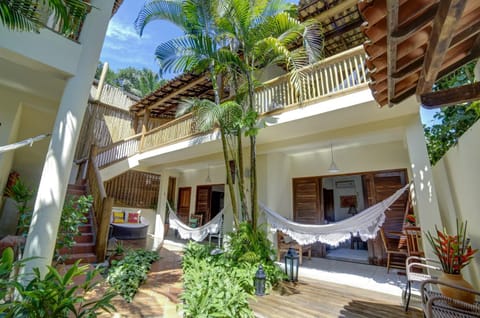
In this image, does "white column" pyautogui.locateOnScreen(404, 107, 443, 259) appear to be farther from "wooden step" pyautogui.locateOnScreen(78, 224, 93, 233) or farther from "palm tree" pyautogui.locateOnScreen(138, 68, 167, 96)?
"palm tree" pyautogui.locateOnScreen(138, 68, 167, 96)

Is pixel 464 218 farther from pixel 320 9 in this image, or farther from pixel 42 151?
pixel 42 151

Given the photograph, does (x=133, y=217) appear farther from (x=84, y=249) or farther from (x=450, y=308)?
(x=450, y=308)

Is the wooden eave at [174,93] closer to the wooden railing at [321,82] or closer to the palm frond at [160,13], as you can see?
the palm frond at [160,13]

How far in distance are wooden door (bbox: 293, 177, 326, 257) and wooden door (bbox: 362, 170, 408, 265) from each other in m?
1.02

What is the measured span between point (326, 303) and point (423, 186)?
2.17 metres

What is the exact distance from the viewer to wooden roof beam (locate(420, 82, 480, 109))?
149 cm

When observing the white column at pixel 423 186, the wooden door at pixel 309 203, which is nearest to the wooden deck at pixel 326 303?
the white column at pixel 423 186

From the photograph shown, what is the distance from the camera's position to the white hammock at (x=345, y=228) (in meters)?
3.49

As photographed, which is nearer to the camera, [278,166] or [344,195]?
[278,166]

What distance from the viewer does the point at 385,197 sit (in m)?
Answer: 4.62

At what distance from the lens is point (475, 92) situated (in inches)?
58.0

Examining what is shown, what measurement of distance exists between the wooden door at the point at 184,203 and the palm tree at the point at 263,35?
505 cm

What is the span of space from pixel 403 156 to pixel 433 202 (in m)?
1.65

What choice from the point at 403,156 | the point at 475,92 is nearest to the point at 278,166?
the point at 403,156
